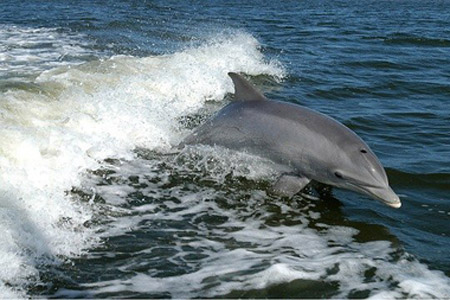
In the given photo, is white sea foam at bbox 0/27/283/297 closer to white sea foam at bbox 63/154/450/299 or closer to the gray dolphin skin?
white sea foam at bbox 63/154/450/299

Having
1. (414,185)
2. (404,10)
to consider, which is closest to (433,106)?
(414,185)

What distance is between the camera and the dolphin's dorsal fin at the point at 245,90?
26.3ft

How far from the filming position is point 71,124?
9.41m

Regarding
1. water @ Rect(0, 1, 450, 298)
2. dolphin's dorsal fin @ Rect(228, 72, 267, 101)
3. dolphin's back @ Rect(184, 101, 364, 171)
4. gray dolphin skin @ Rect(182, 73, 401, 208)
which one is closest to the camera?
water @ Rect(0, 1, 450, 298)

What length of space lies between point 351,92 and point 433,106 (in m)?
1.89

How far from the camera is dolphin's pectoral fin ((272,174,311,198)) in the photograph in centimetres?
711

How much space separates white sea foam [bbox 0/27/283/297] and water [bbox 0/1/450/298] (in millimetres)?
27

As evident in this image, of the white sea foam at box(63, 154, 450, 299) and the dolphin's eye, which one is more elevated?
the dolphin's eye

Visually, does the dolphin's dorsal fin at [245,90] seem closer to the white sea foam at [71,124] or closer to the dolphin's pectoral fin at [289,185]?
the dolphin's pectoral fin at [289,185]

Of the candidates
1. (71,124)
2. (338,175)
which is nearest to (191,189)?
(338,175)

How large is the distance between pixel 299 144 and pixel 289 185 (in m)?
0.58

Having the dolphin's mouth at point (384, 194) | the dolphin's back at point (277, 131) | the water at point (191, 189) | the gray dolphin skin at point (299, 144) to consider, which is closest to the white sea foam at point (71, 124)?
the water at point (191, 189)

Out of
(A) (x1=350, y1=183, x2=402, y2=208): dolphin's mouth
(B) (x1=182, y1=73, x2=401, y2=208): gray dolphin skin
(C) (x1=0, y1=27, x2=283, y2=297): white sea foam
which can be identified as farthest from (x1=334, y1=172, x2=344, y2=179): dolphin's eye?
(C) (x1=0, y1=27, x2=283, y2=297): white sea foam

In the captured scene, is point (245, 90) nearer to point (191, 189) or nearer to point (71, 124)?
point (191, 189)
